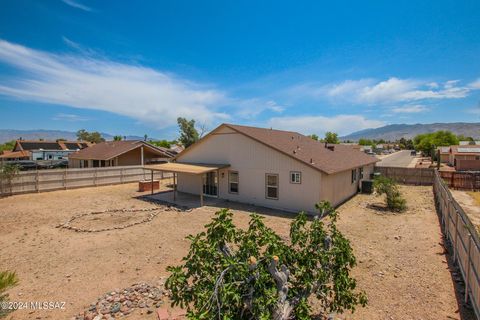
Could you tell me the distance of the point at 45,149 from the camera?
50.4 m

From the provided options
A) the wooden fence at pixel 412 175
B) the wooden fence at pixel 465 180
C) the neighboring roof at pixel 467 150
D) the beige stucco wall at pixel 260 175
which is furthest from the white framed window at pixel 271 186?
the neighboring roof at pixel 467 150

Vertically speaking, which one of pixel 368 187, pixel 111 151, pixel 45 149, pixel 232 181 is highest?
pixel 45 149

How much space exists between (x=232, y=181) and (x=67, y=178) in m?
13.4

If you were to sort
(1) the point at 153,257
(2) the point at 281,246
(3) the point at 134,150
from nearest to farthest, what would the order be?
(2) the point at 281,246 < (1) the point at 153,257 < (3) the point at 134,150

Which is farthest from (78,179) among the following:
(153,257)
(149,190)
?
(153,257)

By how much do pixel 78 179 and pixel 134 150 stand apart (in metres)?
10.0

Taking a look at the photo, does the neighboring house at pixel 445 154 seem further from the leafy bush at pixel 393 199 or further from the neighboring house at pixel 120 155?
the neighboring house at pixel 120 155

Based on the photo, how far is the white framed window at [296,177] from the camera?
14.4 m

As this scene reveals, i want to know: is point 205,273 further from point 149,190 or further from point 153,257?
point 149,190

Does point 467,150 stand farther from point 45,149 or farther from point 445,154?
point 45,149

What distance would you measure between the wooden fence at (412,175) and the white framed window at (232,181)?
55.2 feet

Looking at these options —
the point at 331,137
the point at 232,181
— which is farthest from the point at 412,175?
the point at 331,137

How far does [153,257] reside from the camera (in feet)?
28.7

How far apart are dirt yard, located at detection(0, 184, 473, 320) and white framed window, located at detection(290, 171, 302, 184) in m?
2.06
